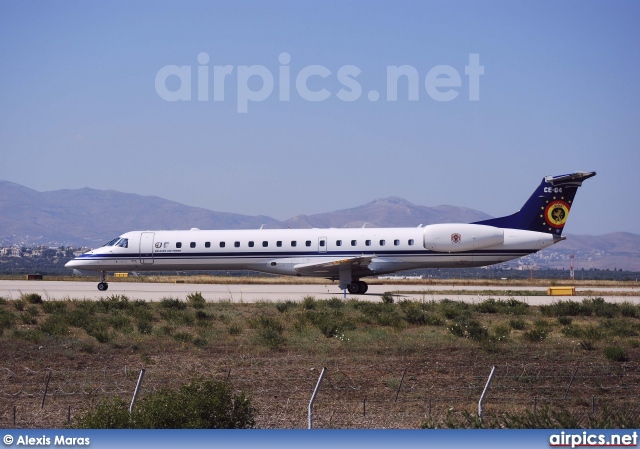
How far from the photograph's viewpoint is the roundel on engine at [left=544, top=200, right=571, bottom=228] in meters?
37.7

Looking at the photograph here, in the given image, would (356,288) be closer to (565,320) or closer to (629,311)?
(629,311)

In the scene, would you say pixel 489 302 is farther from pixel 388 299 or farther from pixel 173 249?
pixel 173 249

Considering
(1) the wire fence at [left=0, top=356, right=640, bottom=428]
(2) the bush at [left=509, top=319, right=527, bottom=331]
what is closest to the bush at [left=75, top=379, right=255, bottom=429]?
(1) the wire fence at [left=0, top=356, right=640, bottom=428]

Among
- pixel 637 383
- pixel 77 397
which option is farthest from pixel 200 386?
pixel 637 383

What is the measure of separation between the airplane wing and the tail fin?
595 centimetres

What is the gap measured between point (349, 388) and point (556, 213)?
24.9 metres

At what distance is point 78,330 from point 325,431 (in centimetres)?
1610

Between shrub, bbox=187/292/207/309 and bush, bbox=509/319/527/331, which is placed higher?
shrub, bbox=187/292/207/309

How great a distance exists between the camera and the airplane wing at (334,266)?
1410 inches

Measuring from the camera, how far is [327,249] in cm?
3794

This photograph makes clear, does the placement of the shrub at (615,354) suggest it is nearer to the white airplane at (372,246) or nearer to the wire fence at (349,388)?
the wire fence at (349,388)

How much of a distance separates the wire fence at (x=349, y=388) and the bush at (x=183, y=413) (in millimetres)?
994

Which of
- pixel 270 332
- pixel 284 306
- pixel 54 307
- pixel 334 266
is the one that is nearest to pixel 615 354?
pixel 270 332

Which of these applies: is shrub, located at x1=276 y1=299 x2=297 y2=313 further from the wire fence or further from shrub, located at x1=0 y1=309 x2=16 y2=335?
the wire fence
